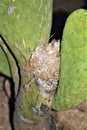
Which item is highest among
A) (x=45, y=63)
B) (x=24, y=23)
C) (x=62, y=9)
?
(x=24, y=23)

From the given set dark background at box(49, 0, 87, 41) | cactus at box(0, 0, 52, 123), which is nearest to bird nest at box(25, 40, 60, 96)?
cactus at box(0, 0, 52, 123)

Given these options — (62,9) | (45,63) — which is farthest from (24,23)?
(62,9)

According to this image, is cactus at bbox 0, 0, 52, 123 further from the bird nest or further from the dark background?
the dark background

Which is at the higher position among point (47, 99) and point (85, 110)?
point (47, 99)

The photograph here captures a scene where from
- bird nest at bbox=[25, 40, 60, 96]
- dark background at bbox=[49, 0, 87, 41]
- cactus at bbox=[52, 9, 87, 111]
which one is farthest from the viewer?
dark background at bbox=[49, 0, 87, 41]

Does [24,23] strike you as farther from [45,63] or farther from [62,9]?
[62,9]

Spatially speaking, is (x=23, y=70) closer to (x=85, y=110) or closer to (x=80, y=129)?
(x=80, y=129)

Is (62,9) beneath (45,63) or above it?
beneath

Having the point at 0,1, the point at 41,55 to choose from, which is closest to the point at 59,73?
the point at 41,55
